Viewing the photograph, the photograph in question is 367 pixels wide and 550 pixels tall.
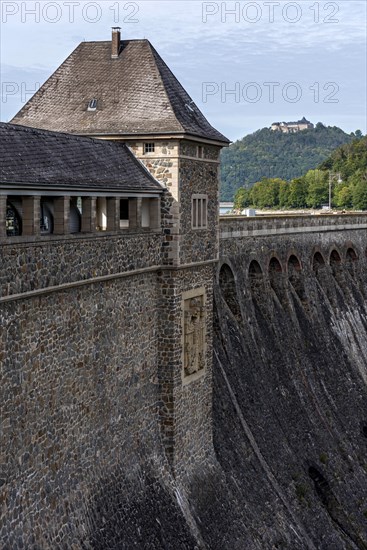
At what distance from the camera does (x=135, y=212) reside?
2400cm

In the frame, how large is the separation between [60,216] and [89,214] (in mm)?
1350

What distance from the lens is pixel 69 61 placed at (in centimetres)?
2769

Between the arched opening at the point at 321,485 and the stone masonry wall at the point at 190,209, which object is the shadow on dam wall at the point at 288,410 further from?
the stone masonry wall at the point at 190,209

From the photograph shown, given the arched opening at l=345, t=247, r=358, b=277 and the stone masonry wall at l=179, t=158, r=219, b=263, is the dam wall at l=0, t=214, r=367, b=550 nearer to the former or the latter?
the stone masonry wall at l=179, t=158, r=219, b=263

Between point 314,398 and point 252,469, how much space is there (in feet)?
29.7

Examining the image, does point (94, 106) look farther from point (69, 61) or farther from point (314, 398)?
point (314, 398)

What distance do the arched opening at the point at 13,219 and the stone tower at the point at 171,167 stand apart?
17.5ft

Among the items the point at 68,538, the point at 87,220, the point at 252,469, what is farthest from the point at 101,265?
the point at 252,469

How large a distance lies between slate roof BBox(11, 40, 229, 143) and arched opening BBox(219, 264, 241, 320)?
349 inches

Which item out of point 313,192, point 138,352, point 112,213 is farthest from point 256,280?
point 313,192

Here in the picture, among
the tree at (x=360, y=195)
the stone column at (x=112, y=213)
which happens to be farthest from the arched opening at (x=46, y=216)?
the tree at (x=360, y=195)

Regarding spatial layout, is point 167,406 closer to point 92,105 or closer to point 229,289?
point 92,105

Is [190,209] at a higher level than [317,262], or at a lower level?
higher

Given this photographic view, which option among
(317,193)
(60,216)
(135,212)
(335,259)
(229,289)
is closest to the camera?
(60,216)
